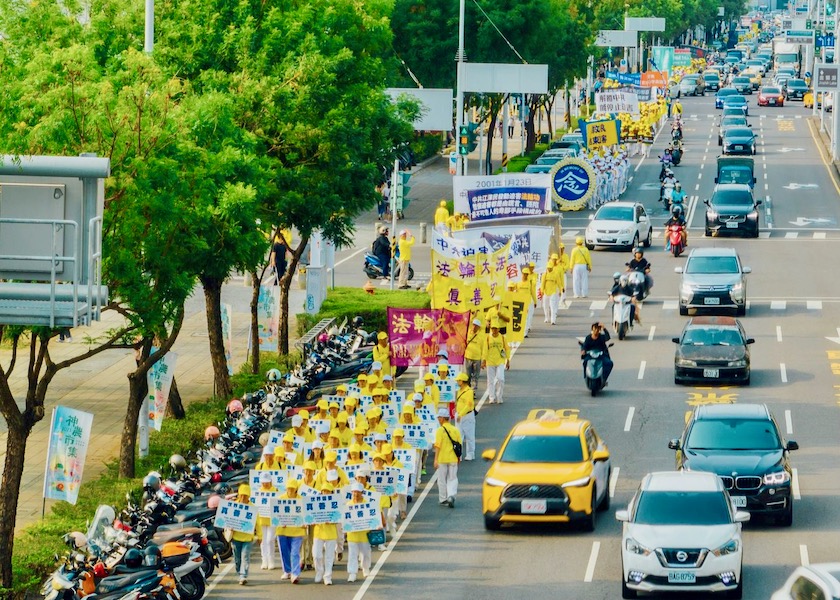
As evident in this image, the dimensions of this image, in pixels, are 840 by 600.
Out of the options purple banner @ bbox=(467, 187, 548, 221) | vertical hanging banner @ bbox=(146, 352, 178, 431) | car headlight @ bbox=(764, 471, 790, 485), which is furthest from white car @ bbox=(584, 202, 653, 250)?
car headlight @ bbox=(764, 471, 790, 485)

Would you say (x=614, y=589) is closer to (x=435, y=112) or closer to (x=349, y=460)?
(x=349, y=460)

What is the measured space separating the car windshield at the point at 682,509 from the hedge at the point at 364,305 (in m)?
17.7

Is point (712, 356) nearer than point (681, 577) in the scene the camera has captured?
No

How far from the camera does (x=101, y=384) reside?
3606 centimetres

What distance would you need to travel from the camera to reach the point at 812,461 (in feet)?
92.8

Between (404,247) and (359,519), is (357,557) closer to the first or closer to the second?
(359,519)

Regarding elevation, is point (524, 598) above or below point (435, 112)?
below

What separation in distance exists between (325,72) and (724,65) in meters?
133

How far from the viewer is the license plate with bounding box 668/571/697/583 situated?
20.5m

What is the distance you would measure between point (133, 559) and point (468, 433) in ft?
29.0

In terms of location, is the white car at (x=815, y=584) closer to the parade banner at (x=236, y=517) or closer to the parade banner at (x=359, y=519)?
the parade banner at (x=359, y=519)

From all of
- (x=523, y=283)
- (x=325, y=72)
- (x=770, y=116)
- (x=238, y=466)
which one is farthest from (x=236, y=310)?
(x=770, y=116)

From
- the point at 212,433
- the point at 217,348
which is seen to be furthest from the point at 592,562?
the point at 217,348

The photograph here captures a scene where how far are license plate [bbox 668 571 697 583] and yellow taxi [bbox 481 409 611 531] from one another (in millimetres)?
3323
